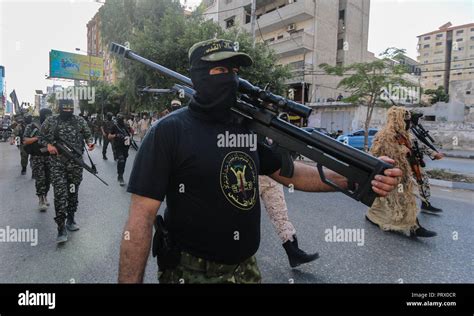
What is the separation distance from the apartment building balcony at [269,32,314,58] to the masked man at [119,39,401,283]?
26.3 metres

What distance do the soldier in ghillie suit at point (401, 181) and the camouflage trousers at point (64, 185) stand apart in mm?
4084

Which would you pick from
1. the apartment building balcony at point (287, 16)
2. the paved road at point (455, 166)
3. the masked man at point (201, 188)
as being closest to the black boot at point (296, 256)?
the masked man at point (201, 188)

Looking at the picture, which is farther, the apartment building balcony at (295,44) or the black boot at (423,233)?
the apartment building balcony at (295,44)

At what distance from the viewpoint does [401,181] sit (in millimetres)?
4422

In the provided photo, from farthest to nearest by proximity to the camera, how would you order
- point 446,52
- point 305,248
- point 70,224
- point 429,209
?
point 446,52 → point 429,209 → point 70,224 → point 305,248

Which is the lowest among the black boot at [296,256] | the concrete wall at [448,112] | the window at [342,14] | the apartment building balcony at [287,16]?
the black boot at [296,256]

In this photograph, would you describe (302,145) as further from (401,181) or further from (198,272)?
(401,181)

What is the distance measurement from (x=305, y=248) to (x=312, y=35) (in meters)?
26.2

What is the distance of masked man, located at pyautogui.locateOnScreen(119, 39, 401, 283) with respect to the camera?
52.1 inches

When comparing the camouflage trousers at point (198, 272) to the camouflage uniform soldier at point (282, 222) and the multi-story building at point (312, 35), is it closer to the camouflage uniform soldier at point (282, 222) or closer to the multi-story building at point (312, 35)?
the camouflage uniform soldier at point (282, 222)

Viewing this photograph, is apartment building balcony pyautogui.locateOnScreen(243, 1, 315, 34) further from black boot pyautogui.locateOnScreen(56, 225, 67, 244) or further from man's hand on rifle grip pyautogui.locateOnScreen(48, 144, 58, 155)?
black boot pyautogui.locateOnScreen(56, 225, 67, 244)

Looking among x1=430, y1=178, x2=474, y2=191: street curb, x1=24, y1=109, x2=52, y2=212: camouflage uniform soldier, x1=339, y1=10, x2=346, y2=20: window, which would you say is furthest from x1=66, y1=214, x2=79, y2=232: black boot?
x1=339, y1=10, x2=346, y2=20: window

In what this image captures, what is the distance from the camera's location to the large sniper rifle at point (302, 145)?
1.45 meters

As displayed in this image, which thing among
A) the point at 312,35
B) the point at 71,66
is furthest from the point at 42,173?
the point at 71,66
